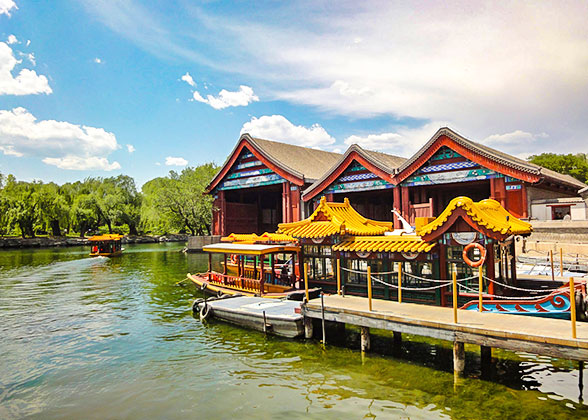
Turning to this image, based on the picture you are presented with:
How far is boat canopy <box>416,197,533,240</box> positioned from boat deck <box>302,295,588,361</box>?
8.12 ft

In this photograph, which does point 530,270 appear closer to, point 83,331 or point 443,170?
point 443,170

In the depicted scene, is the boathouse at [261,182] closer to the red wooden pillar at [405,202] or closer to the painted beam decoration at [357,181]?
the painted beam decoration at [357,181]

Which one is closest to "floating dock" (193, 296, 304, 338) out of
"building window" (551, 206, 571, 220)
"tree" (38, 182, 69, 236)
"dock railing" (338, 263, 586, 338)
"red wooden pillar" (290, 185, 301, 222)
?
"dock railing" (338, 263, 586, 338)

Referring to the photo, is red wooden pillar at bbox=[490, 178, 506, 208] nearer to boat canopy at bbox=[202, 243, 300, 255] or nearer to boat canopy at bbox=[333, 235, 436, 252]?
boat canopy at bbox=[333, 235, 436, 252]

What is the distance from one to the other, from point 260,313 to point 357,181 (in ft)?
59.0

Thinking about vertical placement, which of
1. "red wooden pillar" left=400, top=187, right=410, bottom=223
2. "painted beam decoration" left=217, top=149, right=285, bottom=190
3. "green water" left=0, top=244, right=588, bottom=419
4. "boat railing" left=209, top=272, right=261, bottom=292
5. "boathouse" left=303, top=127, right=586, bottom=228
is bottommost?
"green water" left=0, top=244, right=588, bottom=419

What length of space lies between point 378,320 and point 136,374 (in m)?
7.08

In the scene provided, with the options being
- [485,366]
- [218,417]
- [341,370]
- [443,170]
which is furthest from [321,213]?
[443,170]

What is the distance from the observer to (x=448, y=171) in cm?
2725

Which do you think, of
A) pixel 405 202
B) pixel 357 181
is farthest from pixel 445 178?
pixel 357 181

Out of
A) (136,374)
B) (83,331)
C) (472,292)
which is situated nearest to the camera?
(136,374)

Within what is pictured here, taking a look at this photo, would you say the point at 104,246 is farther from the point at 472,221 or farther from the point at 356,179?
the point at 472,221

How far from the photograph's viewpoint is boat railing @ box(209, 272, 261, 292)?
2053 centimetres

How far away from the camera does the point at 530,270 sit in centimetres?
2056
